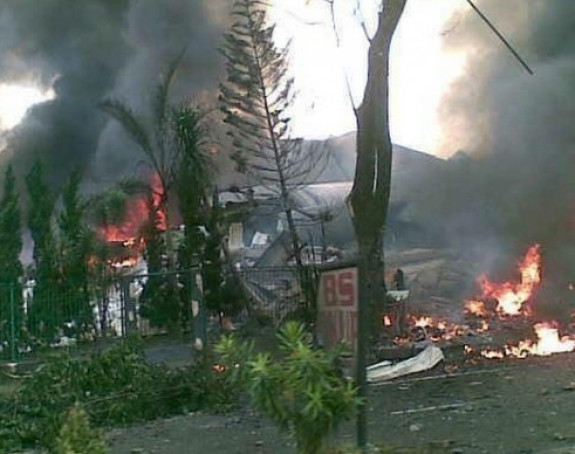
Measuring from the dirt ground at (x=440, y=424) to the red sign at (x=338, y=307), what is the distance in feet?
5.58

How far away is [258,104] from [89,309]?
6187mm

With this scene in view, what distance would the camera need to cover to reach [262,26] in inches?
777

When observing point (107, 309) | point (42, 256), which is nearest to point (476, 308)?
point (107, 309)

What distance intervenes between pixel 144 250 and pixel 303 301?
206 inches

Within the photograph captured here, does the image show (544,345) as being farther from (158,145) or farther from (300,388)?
(300,388)

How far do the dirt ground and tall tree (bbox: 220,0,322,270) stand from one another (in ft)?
29.9

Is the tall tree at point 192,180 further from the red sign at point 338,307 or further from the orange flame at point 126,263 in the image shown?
the red sign at point 338,307

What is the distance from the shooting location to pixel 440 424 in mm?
8219

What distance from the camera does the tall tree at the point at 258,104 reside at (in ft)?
64.4

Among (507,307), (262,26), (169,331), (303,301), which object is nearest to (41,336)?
(169,331)

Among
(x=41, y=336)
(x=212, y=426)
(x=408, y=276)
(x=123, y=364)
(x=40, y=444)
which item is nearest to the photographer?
(x=40, y=444)

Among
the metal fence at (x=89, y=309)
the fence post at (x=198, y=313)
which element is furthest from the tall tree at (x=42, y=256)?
the fence post at (x=198, y=313)

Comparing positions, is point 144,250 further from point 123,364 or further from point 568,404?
point 568,404

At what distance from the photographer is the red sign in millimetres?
5285
